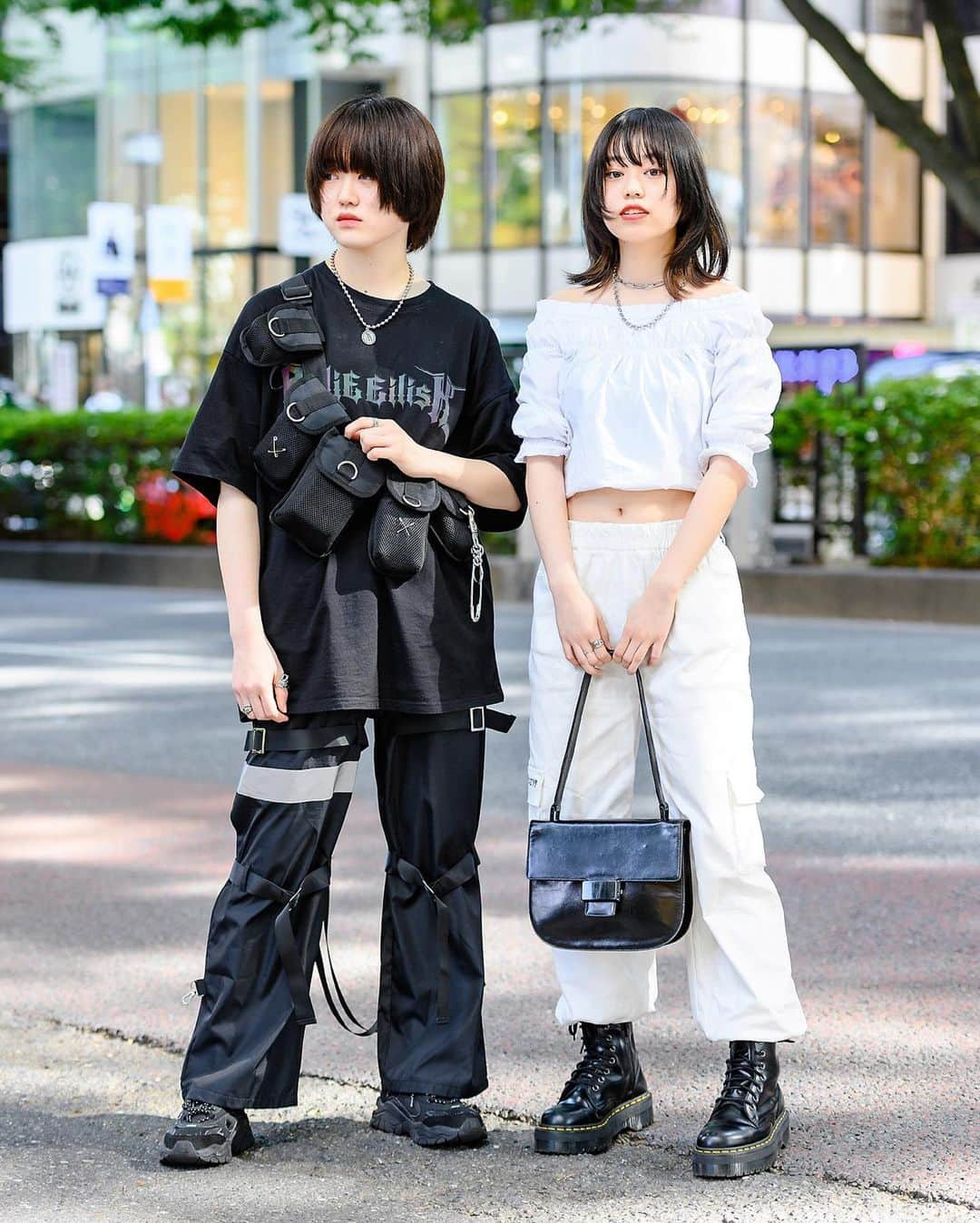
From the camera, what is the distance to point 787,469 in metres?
16.4

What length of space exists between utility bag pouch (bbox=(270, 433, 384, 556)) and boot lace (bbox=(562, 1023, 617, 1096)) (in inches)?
41.2

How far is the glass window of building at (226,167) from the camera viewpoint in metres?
40.9

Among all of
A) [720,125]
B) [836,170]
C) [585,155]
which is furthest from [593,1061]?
[585,155]

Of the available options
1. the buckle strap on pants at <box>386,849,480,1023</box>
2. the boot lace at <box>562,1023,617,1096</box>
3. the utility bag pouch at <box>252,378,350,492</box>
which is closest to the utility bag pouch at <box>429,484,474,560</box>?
the utility bag pouch at <box>252,378,350,492</box>

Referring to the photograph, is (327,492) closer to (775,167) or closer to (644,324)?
(644,324)

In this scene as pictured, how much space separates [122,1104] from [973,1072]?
173 cm

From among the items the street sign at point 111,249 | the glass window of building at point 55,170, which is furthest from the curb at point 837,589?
the glass window of building at point 55,170

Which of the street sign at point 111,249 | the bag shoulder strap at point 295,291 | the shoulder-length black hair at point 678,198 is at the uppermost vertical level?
the street sign at point 111,249

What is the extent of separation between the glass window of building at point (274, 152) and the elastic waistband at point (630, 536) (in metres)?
37.4

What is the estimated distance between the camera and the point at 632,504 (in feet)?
12.1

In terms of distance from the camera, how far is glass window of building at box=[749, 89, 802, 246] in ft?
119

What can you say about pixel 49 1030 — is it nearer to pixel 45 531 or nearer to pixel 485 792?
pixel 485 792

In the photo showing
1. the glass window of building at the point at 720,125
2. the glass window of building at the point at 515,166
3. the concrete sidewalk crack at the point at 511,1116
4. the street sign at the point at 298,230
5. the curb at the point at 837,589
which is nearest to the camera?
the concrete sidewalk crack at the point at 511,1116

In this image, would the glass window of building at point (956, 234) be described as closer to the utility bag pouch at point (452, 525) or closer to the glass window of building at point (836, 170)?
the glass window of building at point (836, 170)
